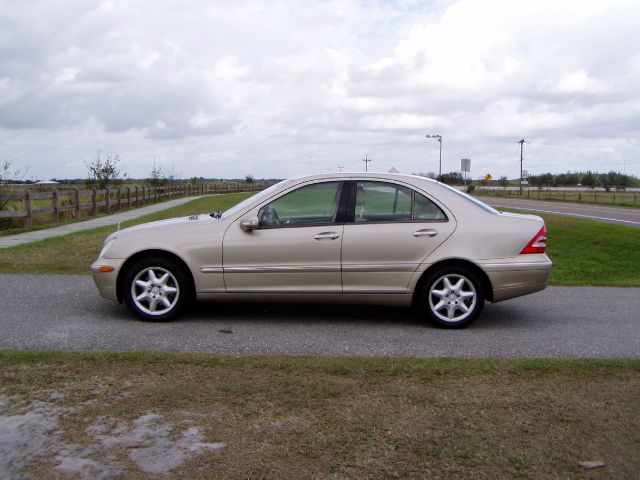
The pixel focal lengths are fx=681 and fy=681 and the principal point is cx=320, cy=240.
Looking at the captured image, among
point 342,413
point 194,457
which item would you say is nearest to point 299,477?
point 194,457

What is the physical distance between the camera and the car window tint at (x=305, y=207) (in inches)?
273

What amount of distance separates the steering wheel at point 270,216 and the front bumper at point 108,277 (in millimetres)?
1497

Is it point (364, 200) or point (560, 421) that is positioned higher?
point (364, 200)

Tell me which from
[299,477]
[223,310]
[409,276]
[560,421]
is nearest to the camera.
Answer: [299,477]

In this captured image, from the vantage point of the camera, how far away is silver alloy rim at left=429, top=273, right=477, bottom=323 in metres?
6.72

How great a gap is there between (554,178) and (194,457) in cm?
12658

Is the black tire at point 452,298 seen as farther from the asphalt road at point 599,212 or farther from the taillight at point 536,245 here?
the asphalt road at point 599,212

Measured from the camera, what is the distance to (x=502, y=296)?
269 inches

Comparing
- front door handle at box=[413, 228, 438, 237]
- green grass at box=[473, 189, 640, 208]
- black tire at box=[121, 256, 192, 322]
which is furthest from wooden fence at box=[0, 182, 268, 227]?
green grass at box=[473, 189, 640, 208]

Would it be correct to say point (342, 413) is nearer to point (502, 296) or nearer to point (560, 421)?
point (560, 421)

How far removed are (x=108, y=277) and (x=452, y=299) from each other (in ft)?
11.4

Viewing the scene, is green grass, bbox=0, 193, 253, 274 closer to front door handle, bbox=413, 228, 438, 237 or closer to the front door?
the front door

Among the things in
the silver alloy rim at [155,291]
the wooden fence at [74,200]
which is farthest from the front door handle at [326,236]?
the wooden fence at [74,200]

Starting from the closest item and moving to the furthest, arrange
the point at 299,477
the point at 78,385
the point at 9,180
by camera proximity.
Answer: the point at 299,477 → the point at 78,385 → the point at 9,180
